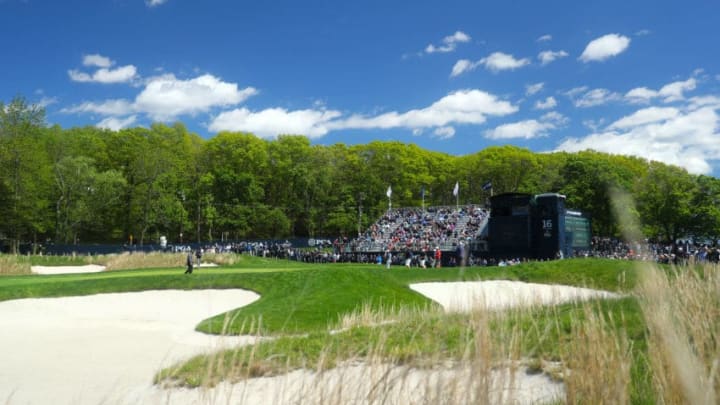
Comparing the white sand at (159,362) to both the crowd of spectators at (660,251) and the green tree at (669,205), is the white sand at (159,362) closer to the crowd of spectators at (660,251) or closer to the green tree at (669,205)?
the crowd of spectators at (660,251)

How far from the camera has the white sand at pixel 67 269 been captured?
37263mm

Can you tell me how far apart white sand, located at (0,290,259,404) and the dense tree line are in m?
36.3

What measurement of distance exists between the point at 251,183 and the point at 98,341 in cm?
5673

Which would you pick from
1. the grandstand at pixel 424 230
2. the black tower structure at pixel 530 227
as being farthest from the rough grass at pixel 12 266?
the black tower structure at pixel 530 227

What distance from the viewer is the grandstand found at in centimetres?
4891

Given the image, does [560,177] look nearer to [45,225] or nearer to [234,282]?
[234,282]

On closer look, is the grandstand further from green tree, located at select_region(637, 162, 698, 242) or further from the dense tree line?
green tree, located at select_region(637, 162, 698, 242)

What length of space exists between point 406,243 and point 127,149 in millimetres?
39665

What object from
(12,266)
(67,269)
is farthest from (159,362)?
(67,269)

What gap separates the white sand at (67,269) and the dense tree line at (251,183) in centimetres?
1470

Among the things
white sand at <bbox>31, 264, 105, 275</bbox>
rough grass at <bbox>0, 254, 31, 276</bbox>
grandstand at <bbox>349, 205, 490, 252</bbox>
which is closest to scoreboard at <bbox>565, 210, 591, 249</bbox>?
grandstand at <bbox>349, 205, 490, 252</bbox>

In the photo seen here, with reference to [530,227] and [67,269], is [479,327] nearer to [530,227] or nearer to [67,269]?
[530,227]

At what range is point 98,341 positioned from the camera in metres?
14.3

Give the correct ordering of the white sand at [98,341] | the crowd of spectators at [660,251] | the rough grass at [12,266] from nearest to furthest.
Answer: the white sand at [98,341] < the crowd of spectators at [660,251] < the rough grass at [12,266]
